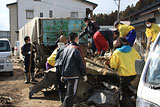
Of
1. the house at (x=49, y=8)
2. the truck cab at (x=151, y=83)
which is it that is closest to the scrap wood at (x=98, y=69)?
the truck cab at (x=151, y=83)

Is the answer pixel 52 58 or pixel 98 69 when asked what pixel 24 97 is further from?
pixel 98 69

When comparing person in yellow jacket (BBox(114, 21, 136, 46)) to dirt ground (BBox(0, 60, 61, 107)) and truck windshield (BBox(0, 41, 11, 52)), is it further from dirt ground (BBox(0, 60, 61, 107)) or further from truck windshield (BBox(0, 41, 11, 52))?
truck windshield (BBox(0, 41, 11, 52))

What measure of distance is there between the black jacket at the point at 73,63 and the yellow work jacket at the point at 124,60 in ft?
2.17

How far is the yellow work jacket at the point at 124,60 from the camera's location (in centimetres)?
395

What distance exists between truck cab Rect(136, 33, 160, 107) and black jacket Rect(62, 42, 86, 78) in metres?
1.70

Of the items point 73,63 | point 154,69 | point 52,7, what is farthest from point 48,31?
point 52,7

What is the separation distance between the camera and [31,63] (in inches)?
313

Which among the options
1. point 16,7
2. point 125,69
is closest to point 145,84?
point 125,69

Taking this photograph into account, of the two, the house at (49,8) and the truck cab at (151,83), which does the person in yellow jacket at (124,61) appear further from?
the house at (49,8)

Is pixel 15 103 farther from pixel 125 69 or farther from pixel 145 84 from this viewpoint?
pixel 145 84

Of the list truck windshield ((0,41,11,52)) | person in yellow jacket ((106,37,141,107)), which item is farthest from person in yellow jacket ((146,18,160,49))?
truck windshield ((0,41,11,52))

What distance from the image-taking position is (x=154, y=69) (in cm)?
246

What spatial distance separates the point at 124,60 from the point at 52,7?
26791mm

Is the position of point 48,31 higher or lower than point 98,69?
higher
